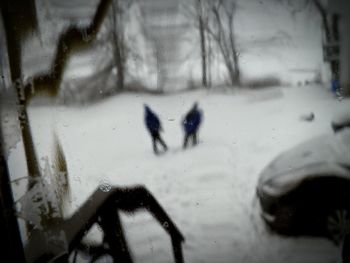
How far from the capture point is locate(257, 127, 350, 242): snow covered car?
164 centimetres

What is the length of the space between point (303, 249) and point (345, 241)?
217mm

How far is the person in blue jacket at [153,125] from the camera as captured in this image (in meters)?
1.57

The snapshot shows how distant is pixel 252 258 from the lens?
5.77ft

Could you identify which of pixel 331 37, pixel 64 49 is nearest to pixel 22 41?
pixel 64 49

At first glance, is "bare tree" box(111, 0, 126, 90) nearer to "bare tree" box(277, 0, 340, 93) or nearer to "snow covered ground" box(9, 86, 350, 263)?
"snow covered ground" box(9, 86, 350, 263)

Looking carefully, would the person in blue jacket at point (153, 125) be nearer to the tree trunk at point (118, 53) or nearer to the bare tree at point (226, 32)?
the tree trunk at point (118, 53)

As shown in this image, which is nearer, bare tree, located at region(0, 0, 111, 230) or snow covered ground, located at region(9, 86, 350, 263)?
bare tree, located at region(0, 0, 111, 230)

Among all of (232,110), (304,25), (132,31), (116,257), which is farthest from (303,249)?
(132,31)

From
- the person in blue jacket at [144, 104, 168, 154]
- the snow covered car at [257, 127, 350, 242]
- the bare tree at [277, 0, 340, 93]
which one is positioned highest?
the bare tree at [277, 0, 340, 93]

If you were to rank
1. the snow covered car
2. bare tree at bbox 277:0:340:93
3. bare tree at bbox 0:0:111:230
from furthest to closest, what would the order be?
the snow covered car
bare tree at bbox 277:0:340:93
bare tree at bbox 0:0:111:230

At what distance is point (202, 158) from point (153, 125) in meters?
0.36

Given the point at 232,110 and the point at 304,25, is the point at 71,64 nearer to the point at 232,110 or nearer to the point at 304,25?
the point at 232,110

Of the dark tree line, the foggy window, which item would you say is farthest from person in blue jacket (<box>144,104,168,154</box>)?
the dark tree line

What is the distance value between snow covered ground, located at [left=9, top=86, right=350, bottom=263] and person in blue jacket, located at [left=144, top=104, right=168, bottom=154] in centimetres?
3
